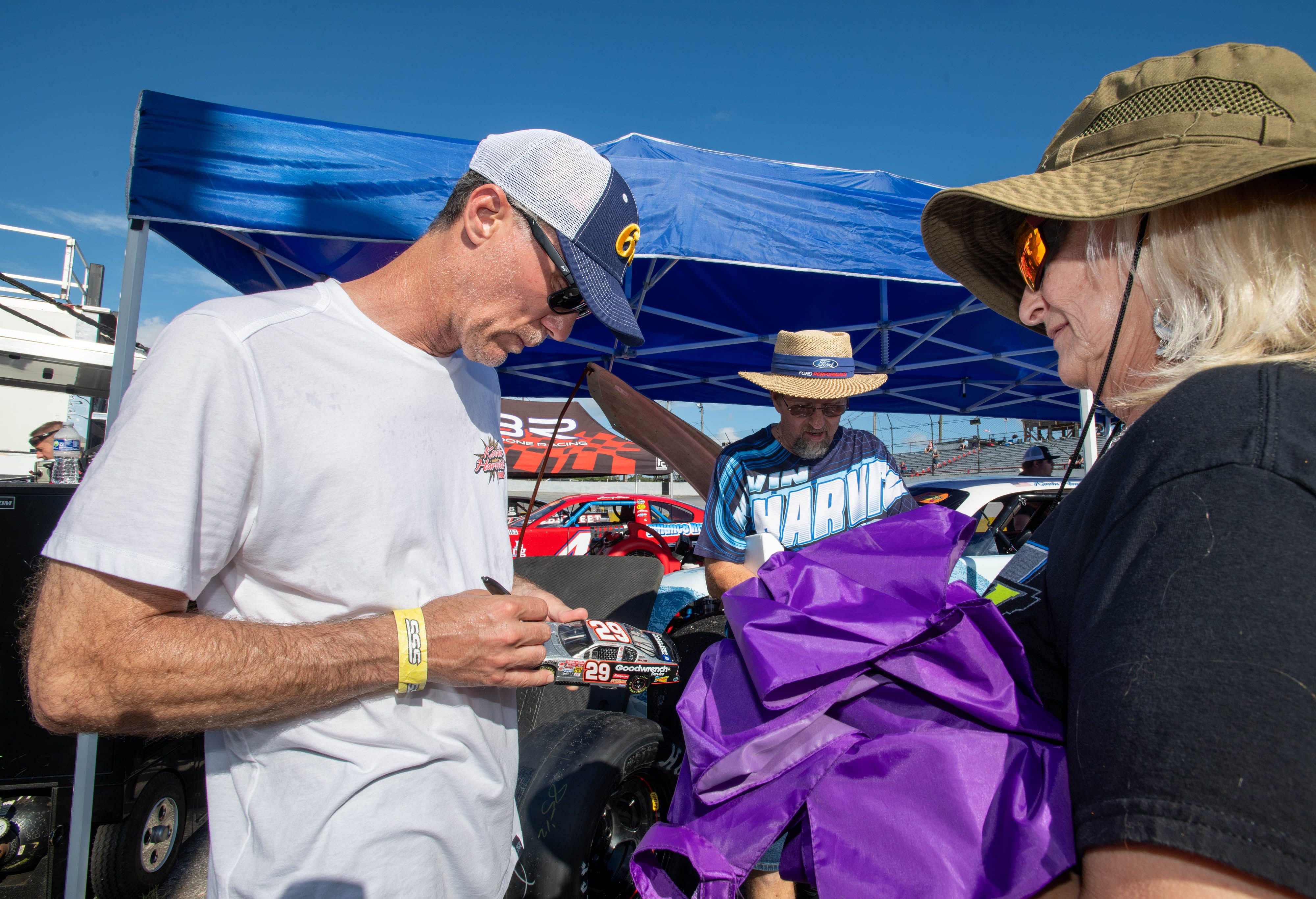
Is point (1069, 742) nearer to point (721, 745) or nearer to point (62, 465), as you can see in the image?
point (721, 745)

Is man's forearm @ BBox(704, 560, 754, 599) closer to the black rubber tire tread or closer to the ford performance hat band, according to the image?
the black rubber tire tread

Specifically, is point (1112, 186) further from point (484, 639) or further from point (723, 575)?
point (723, 575)

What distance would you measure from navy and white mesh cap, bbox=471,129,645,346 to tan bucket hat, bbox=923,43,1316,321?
80 cm

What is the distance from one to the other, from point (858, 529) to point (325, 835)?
1.05m

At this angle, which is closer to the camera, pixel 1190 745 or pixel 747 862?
pixel 1190 745

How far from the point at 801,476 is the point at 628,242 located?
5.18ft

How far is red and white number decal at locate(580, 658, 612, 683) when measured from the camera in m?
1.38

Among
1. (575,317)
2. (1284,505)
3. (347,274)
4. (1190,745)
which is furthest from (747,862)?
(347,274)

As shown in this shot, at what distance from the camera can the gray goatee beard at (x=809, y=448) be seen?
2.90 meters

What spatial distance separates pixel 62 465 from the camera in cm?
355

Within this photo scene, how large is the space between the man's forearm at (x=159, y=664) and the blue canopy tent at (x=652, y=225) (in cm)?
230

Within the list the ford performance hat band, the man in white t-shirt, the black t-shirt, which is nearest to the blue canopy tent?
the ford performance hat band

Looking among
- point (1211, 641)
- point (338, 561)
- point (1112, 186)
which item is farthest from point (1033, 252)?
point (338, 561)

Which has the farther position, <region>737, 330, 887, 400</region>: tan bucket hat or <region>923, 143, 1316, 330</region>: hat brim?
<region>737, 330, 887, 400</region>: tan bucket hat
